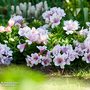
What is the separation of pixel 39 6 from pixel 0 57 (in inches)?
77.2

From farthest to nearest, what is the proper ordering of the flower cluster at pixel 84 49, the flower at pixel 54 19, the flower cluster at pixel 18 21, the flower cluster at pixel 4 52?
the flower cluster at pixel 18 21, the flower at pixel 54 19, the flower cluster at pixel 4 52, the flower cluster at pixel 84 49

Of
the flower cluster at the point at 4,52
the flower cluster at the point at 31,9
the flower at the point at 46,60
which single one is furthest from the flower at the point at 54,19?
the flower cluster at the point at 31,9

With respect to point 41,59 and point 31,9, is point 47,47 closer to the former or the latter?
point 41,59

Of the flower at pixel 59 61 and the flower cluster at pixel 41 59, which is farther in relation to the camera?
the flower cluster at pixel 41 59

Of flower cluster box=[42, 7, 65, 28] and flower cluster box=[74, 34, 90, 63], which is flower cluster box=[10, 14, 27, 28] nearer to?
flower cluster box=[42, 7, 65, 28]

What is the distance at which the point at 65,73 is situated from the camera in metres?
2.30

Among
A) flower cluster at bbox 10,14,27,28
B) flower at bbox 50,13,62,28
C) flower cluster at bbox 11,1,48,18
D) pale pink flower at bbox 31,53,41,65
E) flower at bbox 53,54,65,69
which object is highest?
flower cluster at bbox 11,1,48,18

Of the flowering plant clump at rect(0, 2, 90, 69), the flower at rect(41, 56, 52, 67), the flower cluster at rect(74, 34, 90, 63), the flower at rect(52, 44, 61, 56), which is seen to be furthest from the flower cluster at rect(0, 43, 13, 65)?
the flower cluster at rect(74, 34, 90, 63)

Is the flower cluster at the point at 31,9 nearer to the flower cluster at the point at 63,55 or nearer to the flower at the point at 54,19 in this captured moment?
the flower at the point at 54,19

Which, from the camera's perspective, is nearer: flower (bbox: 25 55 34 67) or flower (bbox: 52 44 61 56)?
flower (bbox: 52 44 61 56)

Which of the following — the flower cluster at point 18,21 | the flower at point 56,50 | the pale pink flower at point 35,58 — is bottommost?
the pale pink flower at point 35,58

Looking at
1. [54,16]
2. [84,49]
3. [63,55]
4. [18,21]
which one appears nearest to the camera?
[63,55]

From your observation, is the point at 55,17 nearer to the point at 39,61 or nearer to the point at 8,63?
the point at 39,61

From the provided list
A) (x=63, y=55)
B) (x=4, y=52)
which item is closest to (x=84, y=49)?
(x=63, y=55)
